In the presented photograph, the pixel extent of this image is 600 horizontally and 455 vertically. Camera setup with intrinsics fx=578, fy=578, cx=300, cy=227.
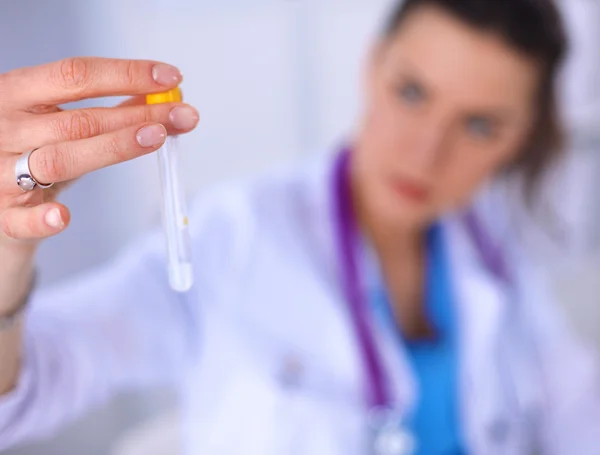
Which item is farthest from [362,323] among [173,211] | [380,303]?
[173,211]

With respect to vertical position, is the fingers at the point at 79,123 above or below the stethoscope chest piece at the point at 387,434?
above

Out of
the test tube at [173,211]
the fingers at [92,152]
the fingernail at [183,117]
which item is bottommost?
the test tube at [173,211]

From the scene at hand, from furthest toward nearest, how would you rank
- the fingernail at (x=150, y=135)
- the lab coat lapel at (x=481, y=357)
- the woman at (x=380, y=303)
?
the lab coat lapel at (x=481, y=357) → the woman at (x=380, y=303) → the fingernail at (x=150, y=135)

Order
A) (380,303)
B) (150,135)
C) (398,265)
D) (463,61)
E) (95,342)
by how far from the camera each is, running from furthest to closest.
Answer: (398,265) < (380,303) < (463,61) < (95,342) < (150,135)

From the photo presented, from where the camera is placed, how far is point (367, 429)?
2.29 ft

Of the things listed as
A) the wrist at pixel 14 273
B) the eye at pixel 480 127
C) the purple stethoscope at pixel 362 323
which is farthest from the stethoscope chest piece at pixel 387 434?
the wrist at pixel 14 273

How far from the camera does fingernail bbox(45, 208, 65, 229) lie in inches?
10.9

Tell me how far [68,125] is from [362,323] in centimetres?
53

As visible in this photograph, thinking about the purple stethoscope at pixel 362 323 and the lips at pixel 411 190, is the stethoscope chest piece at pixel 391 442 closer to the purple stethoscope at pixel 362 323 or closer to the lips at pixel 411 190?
the purple stethoscope at pixel 362 323

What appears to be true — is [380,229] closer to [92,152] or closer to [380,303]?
[380,303]

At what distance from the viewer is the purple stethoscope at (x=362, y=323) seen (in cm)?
71

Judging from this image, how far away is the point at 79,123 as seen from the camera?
28 cm

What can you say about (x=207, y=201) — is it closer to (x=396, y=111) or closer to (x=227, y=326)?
(x=227, y=326)

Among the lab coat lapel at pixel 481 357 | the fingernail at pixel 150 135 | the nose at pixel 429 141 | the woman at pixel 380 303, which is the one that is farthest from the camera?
the lab coat lapel at pixel 481 357
